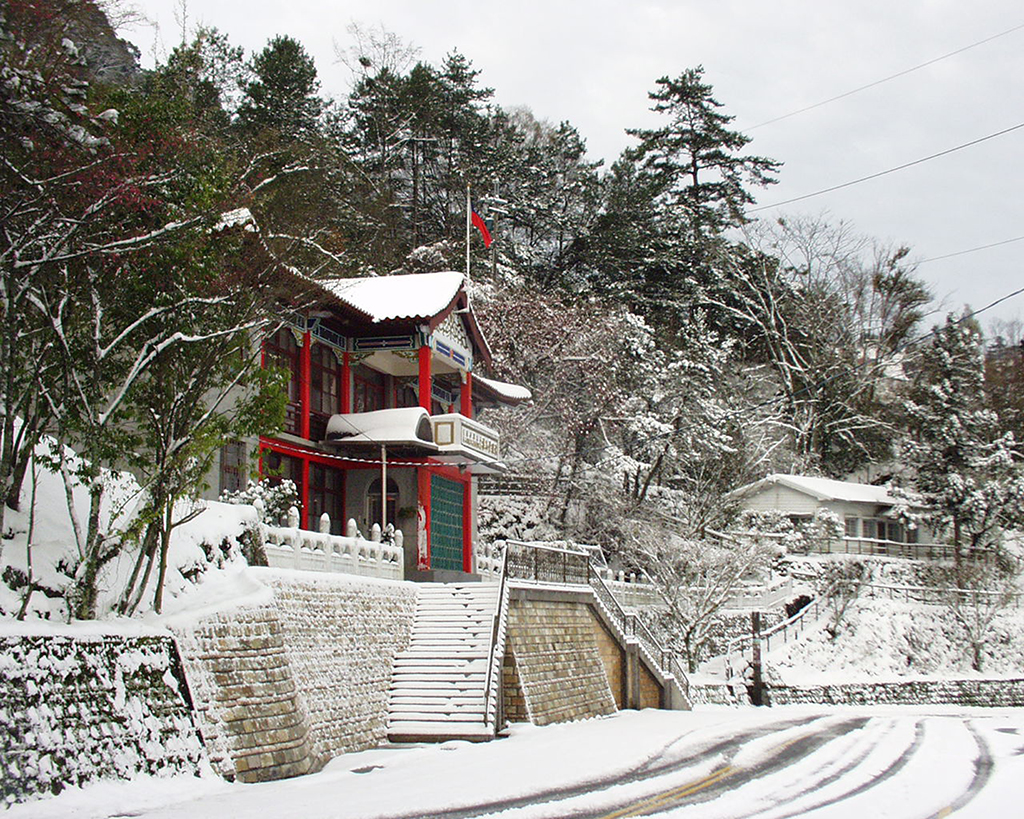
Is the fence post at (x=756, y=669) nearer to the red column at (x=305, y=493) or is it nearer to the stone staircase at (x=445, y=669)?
the stone staircase at (x=445, y=669)

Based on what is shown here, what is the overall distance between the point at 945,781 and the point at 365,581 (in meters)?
9.91

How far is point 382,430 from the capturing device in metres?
25.9

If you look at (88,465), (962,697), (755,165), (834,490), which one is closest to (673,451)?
(834,490)

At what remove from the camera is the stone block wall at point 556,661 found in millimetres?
20203

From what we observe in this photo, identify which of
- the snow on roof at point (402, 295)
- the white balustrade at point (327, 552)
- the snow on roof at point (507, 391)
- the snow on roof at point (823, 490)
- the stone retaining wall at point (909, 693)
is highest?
the snow on roof at point (402, 295)

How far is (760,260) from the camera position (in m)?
53.0

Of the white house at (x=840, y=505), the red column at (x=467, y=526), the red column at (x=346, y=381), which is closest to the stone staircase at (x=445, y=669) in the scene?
the red column at (x=346, y=381)

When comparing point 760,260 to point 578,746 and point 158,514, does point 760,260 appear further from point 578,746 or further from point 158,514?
point 158,514

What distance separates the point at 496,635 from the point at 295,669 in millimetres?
5179

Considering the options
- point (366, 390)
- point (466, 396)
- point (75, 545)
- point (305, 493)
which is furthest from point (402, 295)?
point (75, 545)

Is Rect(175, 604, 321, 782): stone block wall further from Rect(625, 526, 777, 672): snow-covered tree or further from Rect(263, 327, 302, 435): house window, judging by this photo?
Rect(625, 526, 777, 672): snow-covered tree

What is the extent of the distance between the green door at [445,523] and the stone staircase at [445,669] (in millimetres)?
7196

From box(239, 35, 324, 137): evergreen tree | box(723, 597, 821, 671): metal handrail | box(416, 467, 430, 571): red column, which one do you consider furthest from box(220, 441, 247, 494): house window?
box(239, 35, 324, 137): evergreen tree

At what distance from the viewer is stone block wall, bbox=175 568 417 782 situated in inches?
510
